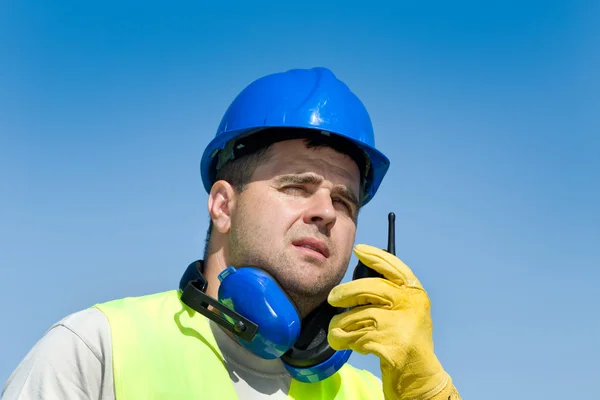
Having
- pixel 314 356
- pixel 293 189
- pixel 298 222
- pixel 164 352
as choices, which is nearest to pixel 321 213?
pixel 298 222

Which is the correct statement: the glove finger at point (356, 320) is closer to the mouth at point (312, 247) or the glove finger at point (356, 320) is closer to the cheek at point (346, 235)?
the mouth at point (312, 247)

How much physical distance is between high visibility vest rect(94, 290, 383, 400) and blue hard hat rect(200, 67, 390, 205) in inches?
44.9

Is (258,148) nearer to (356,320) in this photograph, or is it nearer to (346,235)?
(346,235)

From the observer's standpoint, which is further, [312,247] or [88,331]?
[312,247]

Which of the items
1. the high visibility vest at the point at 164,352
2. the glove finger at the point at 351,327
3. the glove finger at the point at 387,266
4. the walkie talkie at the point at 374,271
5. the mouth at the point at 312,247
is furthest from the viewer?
the mouth at the point at 312,247

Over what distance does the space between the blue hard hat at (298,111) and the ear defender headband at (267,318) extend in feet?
2.56

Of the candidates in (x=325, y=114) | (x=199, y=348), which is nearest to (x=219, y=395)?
(x=199, y=348)

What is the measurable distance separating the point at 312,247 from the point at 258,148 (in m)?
0.79

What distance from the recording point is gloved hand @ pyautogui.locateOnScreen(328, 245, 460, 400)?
12.1 ft

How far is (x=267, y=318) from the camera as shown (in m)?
3.86

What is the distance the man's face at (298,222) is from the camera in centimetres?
419

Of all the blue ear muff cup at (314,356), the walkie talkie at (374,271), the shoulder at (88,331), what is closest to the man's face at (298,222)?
the blue ear muff cup at (314,356)

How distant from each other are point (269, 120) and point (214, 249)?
874 mm

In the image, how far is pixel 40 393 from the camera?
3467 millimetres
